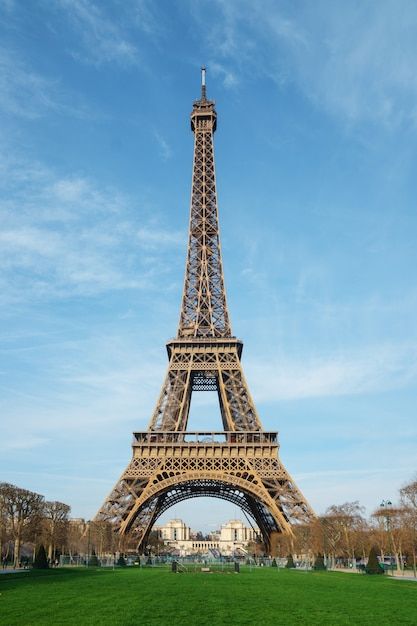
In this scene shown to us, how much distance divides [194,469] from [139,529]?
9802mm

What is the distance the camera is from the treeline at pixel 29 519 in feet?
184

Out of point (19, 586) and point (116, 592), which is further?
point (19, 586)

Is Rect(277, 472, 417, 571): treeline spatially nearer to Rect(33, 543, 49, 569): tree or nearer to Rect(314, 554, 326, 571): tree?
Rect(314, 554, 326, 571): tree

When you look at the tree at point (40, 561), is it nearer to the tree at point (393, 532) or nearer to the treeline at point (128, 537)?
the treeline at point (128, 537)

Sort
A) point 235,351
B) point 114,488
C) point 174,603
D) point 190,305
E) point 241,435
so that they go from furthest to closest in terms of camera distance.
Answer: point 190,305 < point 235,351 < point 241,435 < point 114,488 < point 174,603

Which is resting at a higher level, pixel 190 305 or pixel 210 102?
pixel 210 102

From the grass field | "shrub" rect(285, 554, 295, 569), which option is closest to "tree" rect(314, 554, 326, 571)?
"shrub" rect(285, 554, 295, 569)

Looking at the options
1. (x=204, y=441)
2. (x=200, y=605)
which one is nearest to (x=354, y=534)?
(x=204, y=441)

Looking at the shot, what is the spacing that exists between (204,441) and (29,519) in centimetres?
1967

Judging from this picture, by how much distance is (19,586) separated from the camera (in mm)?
26797

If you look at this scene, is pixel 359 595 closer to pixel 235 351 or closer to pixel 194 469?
pixel 194 469

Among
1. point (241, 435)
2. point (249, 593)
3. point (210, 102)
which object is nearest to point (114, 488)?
point (241, 435)

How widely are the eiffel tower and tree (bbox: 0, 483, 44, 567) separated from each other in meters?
8.20

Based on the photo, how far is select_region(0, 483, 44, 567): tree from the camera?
5581cm
